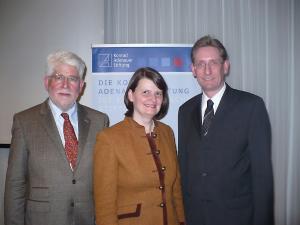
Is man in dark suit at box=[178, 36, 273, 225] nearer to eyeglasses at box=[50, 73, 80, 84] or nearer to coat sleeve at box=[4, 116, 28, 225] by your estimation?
eyeglasses at box=[50, 73, 80, 84]

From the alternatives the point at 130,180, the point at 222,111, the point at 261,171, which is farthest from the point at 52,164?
the point at 261,171

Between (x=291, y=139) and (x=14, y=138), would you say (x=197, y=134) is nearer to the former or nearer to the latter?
(x=14, y=138)

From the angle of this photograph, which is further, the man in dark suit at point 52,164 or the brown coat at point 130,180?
the man in dark suit at point 52,164

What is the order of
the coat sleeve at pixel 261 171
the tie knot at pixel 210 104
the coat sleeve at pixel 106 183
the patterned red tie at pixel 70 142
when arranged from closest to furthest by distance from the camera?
the coat sleeve at pixel 106 183 < the coat sleeve at pixel 261 171 < the patterned red tie at pixel 70 142 < the tie knot at pixel 210 104

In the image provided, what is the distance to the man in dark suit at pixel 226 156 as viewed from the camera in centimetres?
165

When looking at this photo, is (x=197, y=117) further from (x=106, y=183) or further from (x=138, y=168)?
(x=106, y=183)

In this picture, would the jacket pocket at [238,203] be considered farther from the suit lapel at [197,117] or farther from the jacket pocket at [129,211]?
the jacket pocket at [129,211]

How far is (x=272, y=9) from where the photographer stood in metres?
3.22

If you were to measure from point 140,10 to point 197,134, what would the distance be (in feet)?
6.57

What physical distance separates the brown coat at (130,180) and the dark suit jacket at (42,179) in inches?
8.6

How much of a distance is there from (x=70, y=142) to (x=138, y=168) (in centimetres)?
52

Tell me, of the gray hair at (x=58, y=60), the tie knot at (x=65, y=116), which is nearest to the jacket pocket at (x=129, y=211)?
the tie knot at (x=65, y=116)

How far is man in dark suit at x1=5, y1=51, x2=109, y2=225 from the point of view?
1678mm

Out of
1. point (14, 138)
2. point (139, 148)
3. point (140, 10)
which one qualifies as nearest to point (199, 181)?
point (139, 148)
